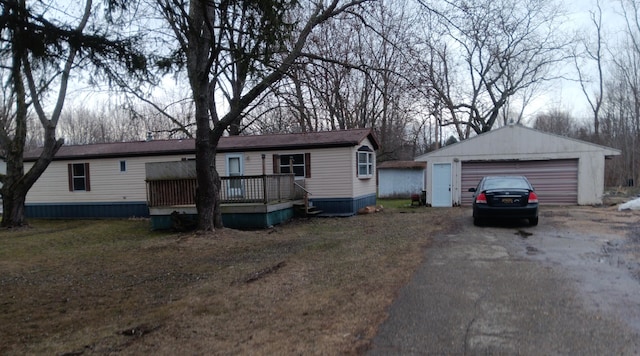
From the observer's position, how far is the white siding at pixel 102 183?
62.7 feet

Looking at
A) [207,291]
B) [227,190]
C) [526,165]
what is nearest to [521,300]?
[207,291]

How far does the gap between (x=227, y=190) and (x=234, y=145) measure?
144 inches

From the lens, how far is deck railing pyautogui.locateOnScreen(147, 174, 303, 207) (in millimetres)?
14016

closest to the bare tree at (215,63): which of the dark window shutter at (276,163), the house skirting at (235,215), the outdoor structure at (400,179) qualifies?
the house skirting at (235,215)

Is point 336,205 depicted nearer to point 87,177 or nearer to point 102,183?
point 102,183

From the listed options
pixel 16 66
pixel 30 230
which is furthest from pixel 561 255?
pixel 30 230

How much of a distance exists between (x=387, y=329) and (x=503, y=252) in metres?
4.85

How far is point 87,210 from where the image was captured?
A: 19719 millimetres

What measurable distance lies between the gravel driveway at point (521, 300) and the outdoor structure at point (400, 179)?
1998 centimetres

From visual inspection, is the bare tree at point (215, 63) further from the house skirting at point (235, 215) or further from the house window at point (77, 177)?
the house window at point (77, 177)

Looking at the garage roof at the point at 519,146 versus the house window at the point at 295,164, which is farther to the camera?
the garage roof at the point at 519,146

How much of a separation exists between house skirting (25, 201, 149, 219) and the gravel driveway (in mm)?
14375

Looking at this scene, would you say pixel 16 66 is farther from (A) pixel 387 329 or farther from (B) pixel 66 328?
(A) pixel 387 329

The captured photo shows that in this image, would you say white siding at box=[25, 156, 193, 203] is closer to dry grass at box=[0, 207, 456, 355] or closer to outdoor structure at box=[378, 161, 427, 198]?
dry grass at box=[0, 207, 456, 355]
